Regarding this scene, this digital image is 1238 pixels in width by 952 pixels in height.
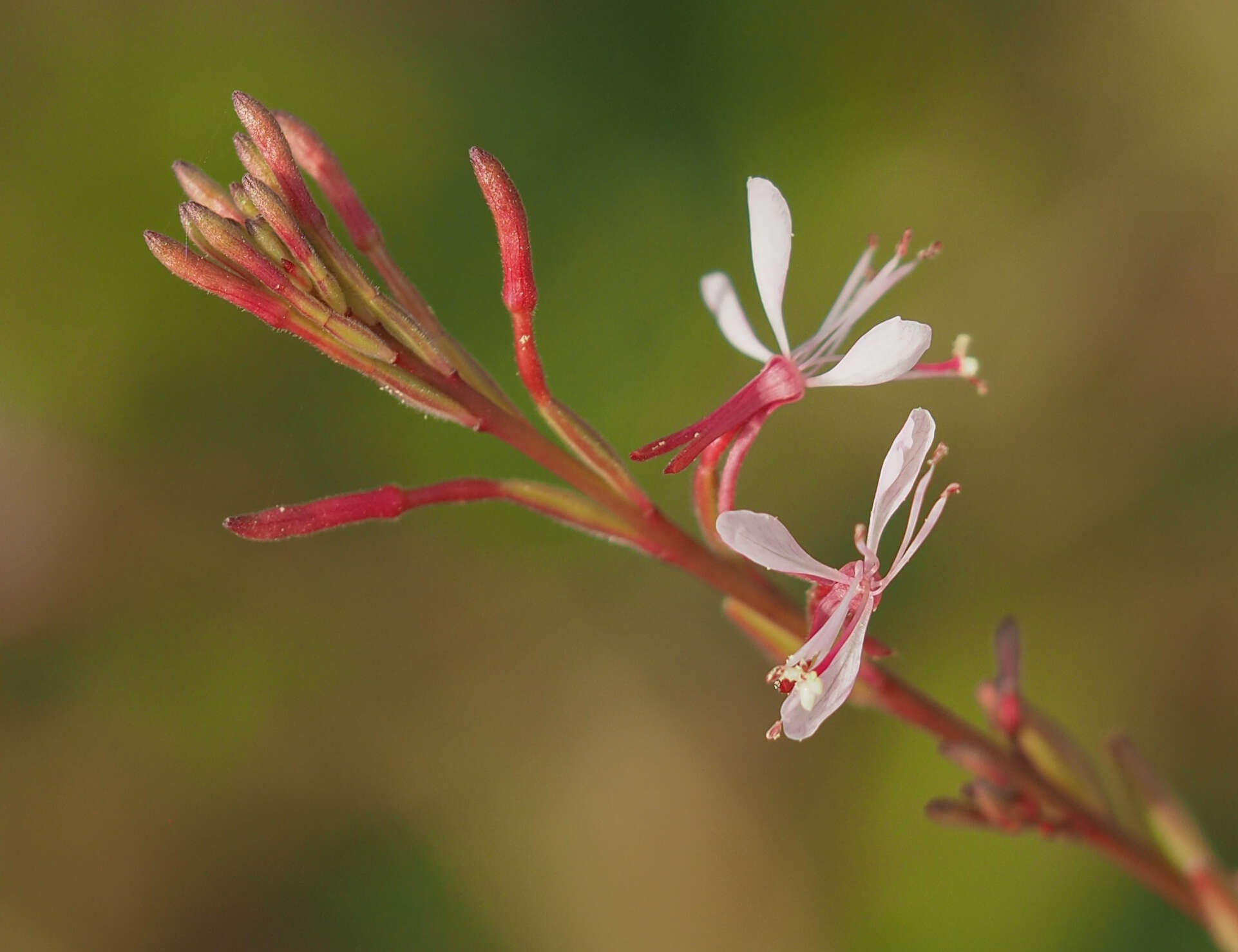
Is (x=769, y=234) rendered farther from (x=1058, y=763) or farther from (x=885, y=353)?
(x=1058, y=763)

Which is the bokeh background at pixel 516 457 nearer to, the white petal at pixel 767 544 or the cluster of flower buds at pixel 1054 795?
the cluster of flower buds at pixel 1054 795

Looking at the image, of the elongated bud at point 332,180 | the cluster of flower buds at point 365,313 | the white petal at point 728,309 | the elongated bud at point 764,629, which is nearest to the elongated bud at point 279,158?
the cluster of flower buds at point 365,313

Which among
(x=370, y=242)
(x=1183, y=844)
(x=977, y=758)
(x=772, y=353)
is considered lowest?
(x=1183, y=844)

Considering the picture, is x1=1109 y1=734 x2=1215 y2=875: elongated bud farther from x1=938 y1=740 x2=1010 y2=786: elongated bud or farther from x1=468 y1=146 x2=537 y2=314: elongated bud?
x1=468 y1=146 x2=537 y2=314: elongated bud

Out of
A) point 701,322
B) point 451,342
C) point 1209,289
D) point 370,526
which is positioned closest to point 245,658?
point 370,526

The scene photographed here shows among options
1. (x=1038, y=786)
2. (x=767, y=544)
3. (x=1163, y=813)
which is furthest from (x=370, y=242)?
(x=1163, y=813)

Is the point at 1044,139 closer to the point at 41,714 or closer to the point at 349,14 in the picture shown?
the point at 349,14

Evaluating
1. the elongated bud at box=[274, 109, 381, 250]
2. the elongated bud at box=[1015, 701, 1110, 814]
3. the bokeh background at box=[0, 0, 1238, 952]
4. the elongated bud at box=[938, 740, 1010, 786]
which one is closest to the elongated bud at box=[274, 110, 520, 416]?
the elongated bud at box=[274, 109, 381, 250]
